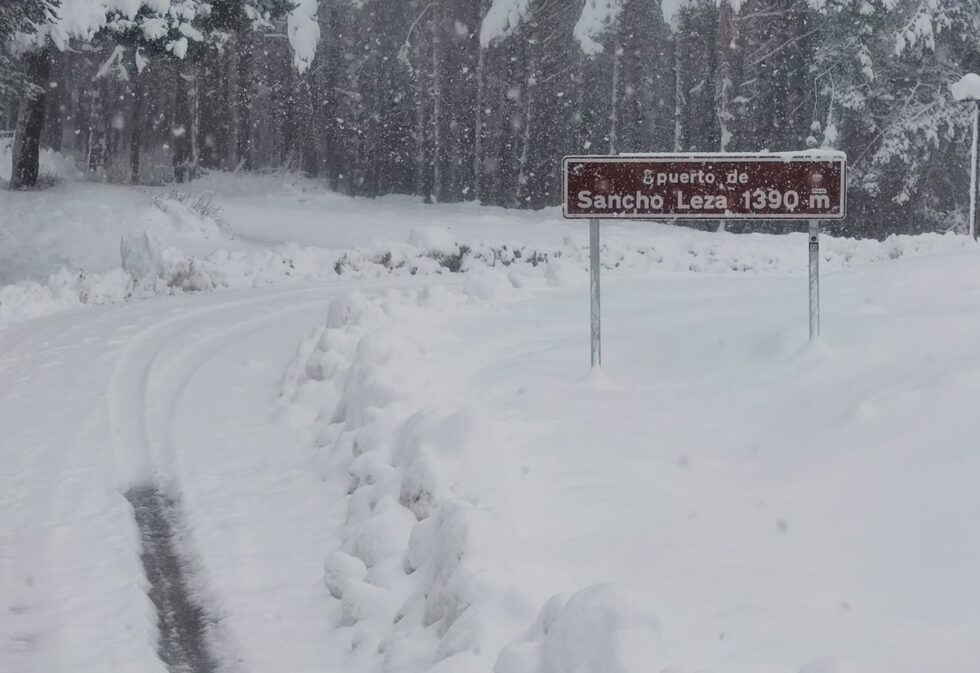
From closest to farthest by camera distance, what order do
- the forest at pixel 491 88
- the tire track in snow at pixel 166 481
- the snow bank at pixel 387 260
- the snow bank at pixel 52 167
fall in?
the tire track in snow at pixel 166 481, the snow bank at pixel 387 260, the forest at pixel 491 88, the snow bank at pixel 52 167

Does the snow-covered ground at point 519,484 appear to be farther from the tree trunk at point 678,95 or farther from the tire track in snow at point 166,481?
the tree trunk at point 678,95

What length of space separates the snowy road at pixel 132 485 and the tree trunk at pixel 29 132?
1977 centimetres

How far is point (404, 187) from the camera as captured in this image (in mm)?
50281

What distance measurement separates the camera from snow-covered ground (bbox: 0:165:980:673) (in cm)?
490

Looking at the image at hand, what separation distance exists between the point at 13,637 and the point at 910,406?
483 cm

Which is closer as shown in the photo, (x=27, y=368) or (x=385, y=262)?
(x=27, y=368)

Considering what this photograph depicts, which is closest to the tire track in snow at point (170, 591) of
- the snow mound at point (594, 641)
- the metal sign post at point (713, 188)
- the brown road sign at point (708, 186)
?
the snow mound at point (594, 641)

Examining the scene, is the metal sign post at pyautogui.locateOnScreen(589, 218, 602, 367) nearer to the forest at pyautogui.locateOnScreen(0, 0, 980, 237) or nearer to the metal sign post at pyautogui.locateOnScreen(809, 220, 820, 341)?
the metal sign post at pyautogui.locateOnScreen(809, 220, 820, 341)

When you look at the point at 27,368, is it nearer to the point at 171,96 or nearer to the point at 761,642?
the point at 761,642

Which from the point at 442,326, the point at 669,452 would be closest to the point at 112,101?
the point at 442,326

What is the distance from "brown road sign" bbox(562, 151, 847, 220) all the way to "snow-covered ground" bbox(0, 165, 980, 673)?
1.01m

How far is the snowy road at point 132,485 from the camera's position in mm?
5508

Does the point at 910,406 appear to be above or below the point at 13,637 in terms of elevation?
above

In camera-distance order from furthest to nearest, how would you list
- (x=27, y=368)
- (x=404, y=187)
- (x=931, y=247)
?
(x=404, y=187), (x=931, y=247), (x=27, y=368)
